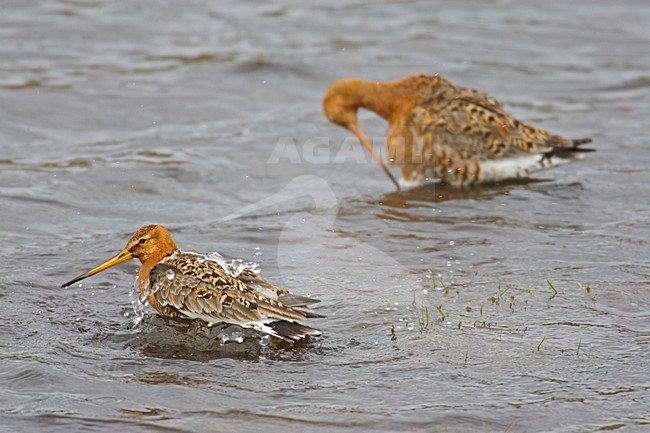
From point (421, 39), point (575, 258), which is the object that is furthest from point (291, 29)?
point (575, 258)

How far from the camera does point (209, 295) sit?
22.9 feet

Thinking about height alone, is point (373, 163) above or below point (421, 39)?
below

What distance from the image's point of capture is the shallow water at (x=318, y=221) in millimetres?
5934

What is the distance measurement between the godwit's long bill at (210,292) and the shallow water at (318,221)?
0.14 meters

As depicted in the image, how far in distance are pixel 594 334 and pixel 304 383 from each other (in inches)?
72.1

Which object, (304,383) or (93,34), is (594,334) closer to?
(304,383)

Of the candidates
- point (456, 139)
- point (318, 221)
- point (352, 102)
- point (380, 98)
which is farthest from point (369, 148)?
point (318, 221)

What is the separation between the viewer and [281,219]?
387 inches

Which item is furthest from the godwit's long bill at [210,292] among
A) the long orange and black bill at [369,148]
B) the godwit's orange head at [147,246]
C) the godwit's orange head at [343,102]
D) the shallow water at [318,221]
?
the godwit's orange head at [343,102]

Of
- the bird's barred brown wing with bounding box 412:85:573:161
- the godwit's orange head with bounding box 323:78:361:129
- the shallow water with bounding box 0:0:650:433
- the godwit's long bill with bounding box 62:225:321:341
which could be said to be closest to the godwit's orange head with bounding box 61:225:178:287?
the godwit's long bill with bounding box 62:225:321:341

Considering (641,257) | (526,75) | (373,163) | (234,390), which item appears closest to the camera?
(234,390)

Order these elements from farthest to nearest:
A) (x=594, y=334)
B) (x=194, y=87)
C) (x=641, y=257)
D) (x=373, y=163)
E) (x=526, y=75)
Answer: (x=526, y=75), (x=194, y=87), (x=373, y=163), (x=641, y=257), (x=594, y=334)

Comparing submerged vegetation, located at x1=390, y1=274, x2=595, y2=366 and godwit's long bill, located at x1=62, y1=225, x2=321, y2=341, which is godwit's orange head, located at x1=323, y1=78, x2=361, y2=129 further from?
godwit's long bill, located at x1=62, y1=225, x2=321, y2=341

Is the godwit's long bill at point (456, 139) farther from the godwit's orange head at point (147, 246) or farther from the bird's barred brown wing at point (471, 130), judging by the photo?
the godwit's orange head at point (147, 246)
